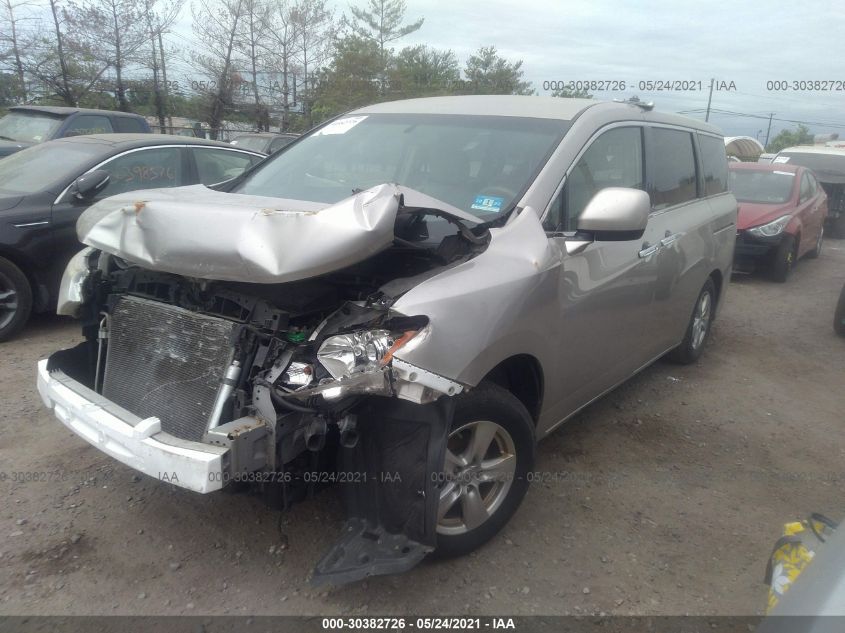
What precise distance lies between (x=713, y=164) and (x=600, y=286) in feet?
8.20

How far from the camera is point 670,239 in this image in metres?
4.12

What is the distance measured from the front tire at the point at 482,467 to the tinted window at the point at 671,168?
190 cm

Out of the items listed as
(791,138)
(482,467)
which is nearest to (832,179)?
(482,467)

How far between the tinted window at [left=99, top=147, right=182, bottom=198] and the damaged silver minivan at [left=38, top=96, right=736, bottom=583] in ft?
9.43

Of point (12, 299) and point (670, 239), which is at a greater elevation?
point (670, 239)

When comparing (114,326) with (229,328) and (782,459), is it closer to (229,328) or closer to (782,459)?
(229,328)

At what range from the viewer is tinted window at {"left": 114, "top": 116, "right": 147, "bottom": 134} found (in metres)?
10.3

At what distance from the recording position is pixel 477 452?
2758 mm

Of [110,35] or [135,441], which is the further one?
[110,35]

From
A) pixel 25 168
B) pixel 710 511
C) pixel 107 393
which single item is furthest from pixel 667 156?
pixel 25 168

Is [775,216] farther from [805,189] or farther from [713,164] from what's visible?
[713,164]

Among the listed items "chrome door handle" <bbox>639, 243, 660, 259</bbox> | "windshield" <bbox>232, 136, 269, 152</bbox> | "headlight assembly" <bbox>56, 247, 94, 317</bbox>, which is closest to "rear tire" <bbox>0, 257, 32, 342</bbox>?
"headlight assembly" <bbox>56, 247, 94, 317</bbox>

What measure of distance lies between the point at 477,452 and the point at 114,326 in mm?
1639

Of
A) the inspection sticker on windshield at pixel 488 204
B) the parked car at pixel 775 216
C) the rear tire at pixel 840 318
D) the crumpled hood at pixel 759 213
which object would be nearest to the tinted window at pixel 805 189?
the parked car at pixel 775 216
